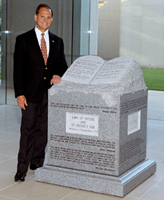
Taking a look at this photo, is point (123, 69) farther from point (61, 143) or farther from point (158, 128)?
point (158, 128)

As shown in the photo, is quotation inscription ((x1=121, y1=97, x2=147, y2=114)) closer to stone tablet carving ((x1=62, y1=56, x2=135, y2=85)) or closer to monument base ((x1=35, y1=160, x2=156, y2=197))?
stone tablet carving ((x1=62, y1=56, x2=135, y2=85))

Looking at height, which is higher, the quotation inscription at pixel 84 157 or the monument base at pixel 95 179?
the quotation inscription at pixel 84 157

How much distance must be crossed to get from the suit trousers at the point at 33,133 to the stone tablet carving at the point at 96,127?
218 millimetres

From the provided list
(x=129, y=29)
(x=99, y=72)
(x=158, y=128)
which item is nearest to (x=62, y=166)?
(x=99, y=72)

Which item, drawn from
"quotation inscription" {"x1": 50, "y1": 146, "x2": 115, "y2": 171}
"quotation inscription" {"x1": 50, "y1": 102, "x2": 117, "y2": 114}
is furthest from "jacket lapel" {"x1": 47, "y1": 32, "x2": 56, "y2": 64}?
"quotation inscription" {"x1": 50, "y1": 146, "x2": 115, "y2": 171}

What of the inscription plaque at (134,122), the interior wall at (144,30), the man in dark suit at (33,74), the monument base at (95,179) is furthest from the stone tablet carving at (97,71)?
the interior wall at (144,30)

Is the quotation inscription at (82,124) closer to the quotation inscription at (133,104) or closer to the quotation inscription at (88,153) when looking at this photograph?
the quotation inscription at (88,153)

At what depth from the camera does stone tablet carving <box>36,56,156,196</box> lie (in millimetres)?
4090

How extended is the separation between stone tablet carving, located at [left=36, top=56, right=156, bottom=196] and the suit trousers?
22cm

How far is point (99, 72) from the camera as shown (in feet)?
14.3

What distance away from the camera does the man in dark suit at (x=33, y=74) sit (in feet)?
14.5

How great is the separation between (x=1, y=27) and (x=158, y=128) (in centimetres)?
474

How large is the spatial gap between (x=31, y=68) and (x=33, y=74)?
0.22ft

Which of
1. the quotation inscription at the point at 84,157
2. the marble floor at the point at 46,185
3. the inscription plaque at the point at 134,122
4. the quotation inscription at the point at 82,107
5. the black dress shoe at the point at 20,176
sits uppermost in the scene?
the quotation inscription at the point at 82,107
